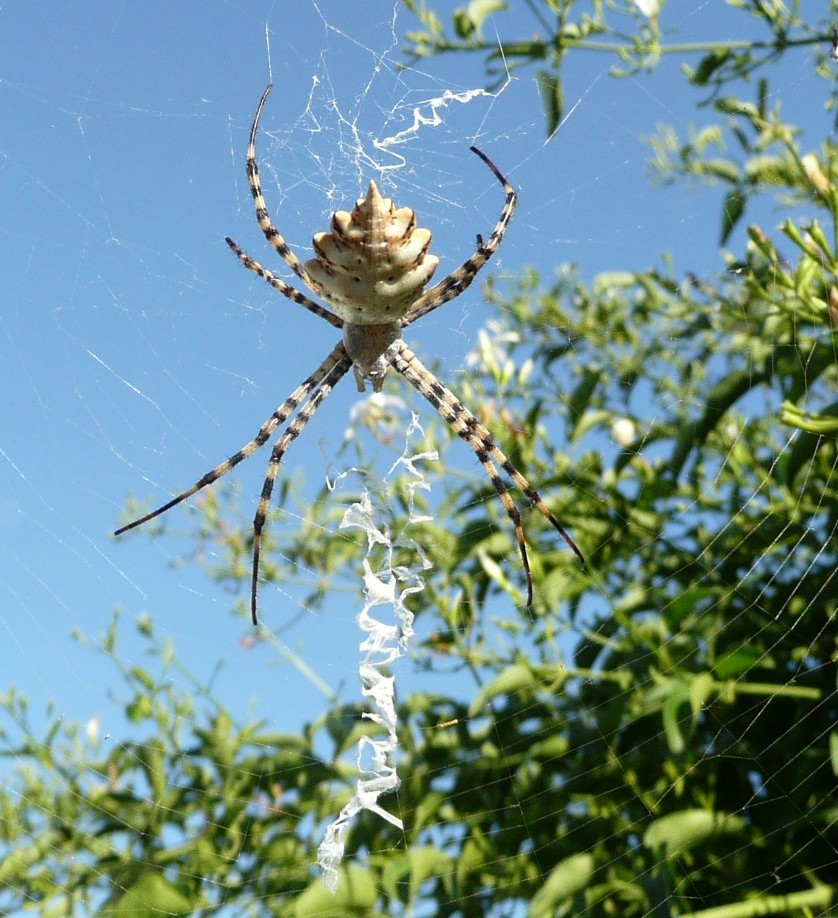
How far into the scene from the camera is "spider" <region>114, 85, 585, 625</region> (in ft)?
8.67

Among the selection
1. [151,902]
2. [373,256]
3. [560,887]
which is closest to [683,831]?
[560,887]

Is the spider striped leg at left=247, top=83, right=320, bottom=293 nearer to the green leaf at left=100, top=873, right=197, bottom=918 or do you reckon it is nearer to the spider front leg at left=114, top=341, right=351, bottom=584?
the spider front leg at left=114, top=341, right=351, bottom=584

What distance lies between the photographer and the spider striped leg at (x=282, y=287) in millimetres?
3367

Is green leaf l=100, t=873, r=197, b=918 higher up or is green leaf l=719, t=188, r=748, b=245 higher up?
green leaf l=719, t=188, r=748, b=245

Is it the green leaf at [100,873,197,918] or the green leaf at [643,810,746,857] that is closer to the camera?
the green leaf at [643,810,746,857]

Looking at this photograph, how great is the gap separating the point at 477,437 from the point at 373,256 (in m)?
1.13

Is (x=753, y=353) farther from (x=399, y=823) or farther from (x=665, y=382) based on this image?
(x=399, y=823)

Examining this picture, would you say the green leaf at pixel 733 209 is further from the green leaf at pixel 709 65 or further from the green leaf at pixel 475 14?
the green leaf at pixel 475 14

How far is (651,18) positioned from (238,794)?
2.65 m

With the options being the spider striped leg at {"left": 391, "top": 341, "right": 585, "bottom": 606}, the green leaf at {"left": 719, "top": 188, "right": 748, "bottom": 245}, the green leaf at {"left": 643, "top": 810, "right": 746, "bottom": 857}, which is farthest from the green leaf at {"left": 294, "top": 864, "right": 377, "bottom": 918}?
the green leaf at {"left": 719, "top": 188, "right": 748, "bottom": 245}

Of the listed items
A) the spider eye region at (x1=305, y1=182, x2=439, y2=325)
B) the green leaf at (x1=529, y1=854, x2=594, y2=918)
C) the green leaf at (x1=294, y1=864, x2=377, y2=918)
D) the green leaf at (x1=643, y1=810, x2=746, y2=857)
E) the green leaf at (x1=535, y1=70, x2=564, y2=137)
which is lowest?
the green leaf at (x1=643, y1=810, x2=746, y2=857)

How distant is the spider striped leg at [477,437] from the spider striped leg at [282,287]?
0.36 metres

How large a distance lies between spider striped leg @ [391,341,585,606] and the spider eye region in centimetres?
75

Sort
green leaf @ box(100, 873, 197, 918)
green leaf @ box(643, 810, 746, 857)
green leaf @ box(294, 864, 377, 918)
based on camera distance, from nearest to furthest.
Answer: green leaf @ box(643, 810, 746, 857), green leaf @ box(294, 864, 377, 918), green leaf @ box(100, 873, 197, 918)
